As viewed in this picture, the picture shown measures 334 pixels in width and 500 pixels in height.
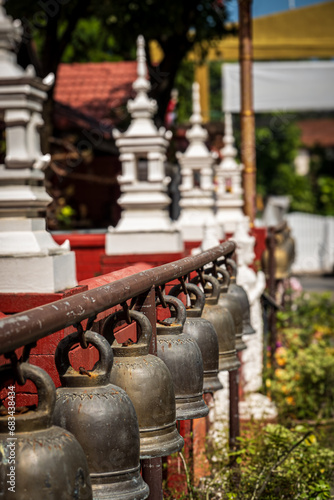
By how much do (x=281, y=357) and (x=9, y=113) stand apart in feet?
21.3

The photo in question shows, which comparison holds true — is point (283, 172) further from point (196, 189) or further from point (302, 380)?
point (302, 380)

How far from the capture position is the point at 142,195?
7215mm

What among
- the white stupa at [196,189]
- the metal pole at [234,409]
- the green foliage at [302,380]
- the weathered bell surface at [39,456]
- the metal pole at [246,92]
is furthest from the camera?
the metal pole at [246,92]

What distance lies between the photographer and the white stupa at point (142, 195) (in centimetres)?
705

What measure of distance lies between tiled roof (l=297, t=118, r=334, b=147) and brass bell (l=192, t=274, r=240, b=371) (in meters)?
47.3

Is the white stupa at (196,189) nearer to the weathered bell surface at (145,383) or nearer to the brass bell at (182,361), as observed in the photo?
the brass bell at (182,361)

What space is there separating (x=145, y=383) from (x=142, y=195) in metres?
4.71

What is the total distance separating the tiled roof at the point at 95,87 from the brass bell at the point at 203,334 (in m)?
14.1

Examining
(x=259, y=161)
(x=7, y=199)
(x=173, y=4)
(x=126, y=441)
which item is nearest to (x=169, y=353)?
(x=126, y=441)

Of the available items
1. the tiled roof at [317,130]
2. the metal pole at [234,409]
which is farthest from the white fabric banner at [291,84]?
the tiled roof at [317,130]

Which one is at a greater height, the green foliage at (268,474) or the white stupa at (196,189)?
the white stupa at (196,189)

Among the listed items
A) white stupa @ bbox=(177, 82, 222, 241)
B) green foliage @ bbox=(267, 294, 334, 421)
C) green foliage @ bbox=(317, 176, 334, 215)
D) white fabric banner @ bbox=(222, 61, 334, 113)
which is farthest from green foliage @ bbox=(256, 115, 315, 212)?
white stupa @ bbox=(177, 82, 222, 241)

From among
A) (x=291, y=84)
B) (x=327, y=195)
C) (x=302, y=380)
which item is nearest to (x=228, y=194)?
(x=291, y=84)

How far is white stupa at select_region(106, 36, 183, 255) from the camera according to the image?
7.05 metres
